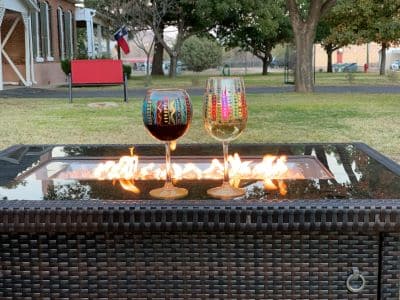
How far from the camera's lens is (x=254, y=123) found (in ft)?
26.9

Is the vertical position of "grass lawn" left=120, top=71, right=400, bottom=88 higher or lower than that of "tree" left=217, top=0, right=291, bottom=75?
lower

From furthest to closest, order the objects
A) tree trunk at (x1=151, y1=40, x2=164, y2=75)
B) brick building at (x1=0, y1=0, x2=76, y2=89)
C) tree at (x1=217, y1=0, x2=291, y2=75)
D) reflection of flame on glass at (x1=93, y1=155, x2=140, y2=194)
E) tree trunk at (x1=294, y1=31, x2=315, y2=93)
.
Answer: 1. tree trunk at (x1=151, y1=40, x2=164, y2=75)
2. tree at (x1=217, y1=0, x2=291, y2=75)
3. brick building at (x1=0, y1=0, x2=76, y2=89)
4. tree trunk at (x1=294, y1=31, x2=315, y2=93)
5. reflection of flame on glass at (x1=93, y1=155, x2=140, y2=194)

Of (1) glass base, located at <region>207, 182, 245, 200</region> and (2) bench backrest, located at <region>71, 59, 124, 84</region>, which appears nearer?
(1) glass base, located at <region>207, 182, 245, 200</region>

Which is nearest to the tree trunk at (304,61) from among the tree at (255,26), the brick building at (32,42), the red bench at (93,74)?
the red bench at (93,74)

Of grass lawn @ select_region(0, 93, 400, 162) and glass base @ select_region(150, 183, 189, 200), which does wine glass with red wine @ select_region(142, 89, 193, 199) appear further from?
grass lawn @ select_region(0, 93, 400, 162)

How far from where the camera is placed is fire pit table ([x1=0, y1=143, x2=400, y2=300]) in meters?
1.45

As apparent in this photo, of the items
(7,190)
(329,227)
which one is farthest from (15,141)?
(329,227)

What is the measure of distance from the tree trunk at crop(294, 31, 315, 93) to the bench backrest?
4.97 metres

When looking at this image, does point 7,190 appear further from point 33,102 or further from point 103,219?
point 33,102

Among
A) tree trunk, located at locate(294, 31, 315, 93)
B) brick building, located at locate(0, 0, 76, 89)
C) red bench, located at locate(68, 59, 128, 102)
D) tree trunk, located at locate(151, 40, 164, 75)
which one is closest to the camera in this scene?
red bench, located at locate(68, 59, 128, 102)

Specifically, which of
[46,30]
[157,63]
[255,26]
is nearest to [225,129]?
[46,30]

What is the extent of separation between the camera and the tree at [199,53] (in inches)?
2051

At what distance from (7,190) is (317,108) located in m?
9.14

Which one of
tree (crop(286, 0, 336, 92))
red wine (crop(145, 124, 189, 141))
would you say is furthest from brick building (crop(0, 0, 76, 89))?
red wine (crop(145, 124, 189, 141))
